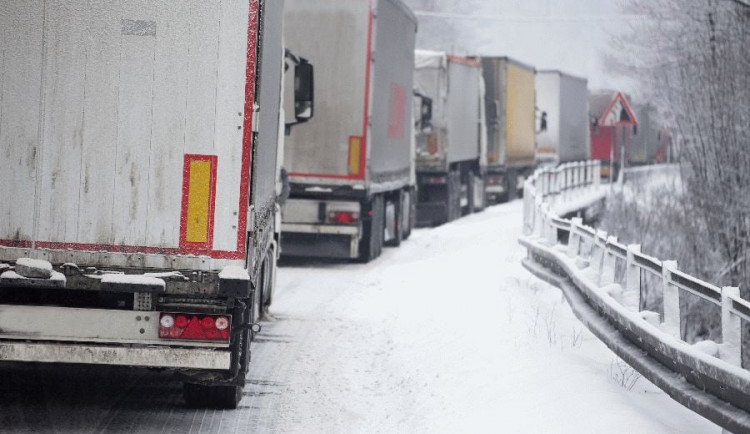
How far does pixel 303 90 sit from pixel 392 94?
754cm

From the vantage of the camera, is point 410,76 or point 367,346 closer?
point 367,346

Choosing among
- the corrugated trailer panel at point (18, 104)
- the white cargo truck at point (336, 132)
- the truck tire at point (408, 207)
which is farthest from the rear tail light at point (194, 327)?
Answer: the truck tire at point (408, 207)

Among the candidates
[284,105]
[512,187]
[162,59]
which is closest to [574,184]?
[512,187]

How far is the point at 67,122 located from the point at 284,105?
5859mm

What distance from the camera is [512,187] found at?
39125mm

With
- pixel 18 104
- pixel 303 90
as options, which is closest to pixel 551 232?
pixel 303 90

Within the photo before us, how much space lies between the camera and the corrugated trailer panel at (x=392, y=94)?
18.6m

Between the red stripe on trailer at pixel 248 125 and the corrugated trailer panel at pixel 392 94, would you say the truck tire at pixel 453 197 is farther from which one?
the red stripe on trailer at pixel 248 125

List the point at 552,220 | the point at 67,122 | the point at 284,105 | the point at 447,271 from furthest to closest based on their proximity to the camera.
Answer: the point at 447,271, the point at 552,220, the point at 284,105, the point at 67,122

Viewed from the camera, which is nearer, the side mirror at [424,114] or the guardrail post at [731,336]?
the guardrail post at [731,336]

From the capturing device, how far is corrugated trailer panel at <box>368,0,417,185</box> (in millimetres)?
18625

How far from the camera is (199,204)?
25.5ft

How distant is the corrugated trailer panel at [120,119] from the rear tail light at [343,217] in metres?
10.8

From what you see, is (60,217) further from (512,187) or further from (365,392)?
(512,187)
